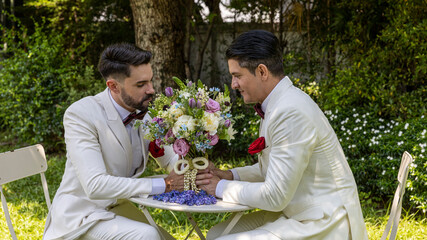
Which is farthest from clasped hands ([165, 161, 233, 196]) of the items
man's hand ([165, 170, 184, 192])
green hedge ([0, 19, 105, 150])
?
green hedge ([0, 19, 105, 150])

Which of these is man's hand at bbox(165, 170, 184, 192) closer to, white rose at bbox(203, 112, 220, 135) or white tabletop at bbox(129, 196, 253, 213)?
white tabletop at bbox(129, 196, 253, 213)

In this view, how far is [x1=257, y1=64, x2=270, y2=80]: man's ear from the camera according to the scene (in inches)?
98.7

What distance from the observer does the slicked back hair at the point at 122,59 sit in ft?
9.41

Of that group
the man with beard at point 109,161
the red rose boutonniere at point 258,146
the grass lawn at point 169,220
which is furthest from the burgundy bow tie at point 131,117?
the grass lawn at point 169,220

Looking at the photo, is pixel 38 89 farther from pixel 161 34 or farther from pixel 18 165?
pixel 18 165

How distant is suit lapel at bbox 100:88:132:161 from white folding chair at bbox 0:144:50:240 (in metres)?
0.74

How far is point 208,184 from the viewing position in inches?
106

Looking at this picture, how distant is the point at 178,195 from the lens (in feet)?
8.59

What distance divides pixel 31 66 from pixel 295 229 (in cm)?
698

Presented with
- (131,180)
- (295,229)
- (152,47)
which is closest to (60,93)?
(152,47)

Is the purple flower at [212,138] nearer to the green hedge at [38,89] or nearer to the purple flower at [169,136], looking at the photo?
the purple flower at [169,136]

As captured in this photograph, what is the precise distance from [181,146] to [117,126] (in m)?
0.57

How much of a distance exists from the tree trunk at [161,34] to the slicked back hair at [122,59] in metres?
3.32

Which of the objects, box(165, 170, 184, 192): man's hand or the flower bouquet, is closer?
the flower bouquet
